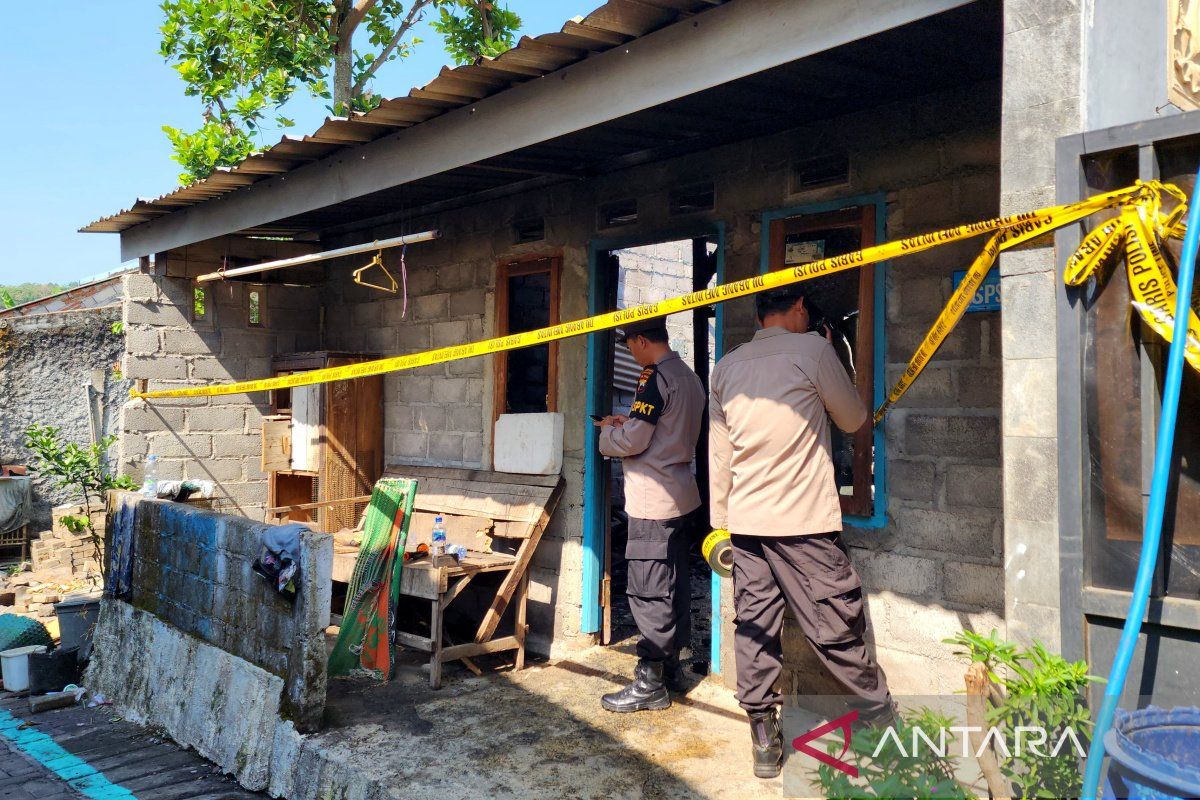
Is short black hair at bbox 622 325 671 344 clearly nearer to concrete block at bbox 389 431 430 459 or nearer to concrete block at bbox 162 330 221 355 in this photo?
concrete block at bbox 389 431 430 459

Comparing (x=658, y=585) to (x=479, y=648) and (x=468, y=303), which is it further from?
(x=468, y=303)

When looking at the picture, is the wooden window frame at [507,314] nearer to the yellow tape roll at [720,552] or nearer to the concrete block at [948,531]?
the yellow tape roll at [720,552]

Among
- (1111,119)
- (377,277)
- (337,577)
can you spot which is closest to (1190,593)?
(1111,119)

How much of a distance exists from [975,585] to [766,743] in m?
1.17

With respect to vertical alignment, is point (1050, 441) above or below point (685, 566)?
above

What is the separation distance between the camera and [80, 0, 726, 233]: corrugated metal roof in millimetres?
3664

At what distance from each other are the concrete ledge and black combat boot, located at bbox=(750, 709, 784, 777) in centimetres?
238

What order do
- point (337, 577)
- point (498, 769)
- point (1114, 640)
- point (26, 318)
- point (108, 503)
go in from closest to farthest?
point (1114, 640), point (498, 769), point (337, 577), point (108, 503), point (26, 318)

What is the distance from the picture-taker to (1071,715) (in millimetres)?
2365

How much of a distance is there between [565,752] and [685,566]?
1.26 meters

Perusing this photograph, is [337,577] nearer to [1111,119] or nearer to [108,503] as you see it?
[108,503]

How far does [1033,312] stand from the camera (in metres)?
2.76

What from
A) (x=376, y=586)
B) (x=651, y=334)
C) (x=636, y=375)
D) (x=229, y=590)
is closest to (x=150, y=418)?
(x=229, y=590)

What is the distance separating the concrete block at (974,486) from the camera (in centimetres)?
408
